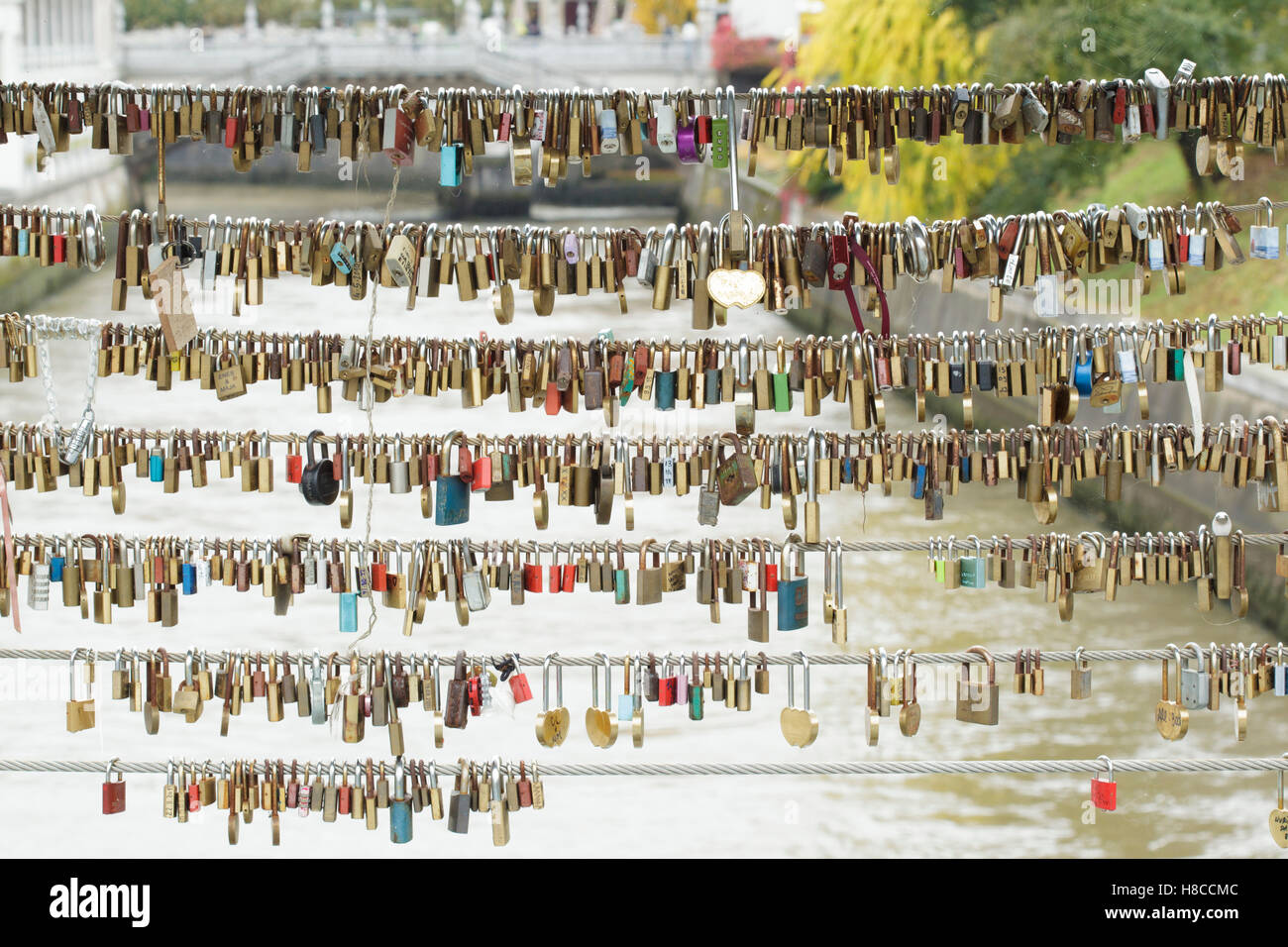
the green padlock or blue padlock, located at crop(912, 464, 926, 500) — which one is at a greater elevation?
the green padlock

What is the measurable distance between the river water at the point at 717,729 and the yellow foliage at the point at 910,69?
8.84ft

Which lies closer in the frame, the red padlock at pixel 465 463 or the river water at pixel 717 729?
the red padlock at pixel 465 463

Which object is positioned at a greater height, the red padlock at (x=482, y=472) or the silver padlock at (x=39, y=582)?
the red padlock at (x=482, y=472)

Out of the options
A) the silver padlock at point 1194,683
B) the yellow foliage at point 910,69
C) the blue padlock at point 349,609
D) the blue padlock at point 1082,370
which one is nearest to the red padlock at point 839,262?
the blue padlock at point 1082,370

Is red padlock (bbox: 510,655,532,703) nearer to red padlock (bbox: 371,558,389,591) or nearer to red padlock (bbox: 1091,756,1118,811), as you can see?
red padlock (bbox: 371,558,389,591)

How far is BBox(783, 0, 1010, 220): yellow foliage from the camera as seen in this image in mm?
12375

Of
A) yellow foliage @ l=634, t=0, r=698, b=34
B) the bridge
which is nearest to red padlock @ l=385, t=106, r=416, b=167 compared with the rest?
the bridge

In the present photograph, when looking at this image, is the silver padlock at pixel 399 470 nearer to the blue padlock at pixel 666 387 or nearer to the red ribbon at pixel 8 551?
the blue padlock at pixel 666 387

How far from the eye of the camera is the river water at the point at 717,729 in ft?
18.2

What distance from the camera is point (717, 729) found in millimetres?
6617

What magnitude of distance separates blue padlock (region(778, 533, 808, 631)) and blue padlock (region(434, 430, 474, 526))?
775 millimetres

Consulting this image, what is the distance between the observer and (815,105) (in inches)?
136

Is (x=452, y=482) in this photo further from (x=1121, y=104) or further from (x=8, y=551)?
(x=1121, y=104)

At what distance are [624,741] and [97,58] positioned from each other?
812 inches
